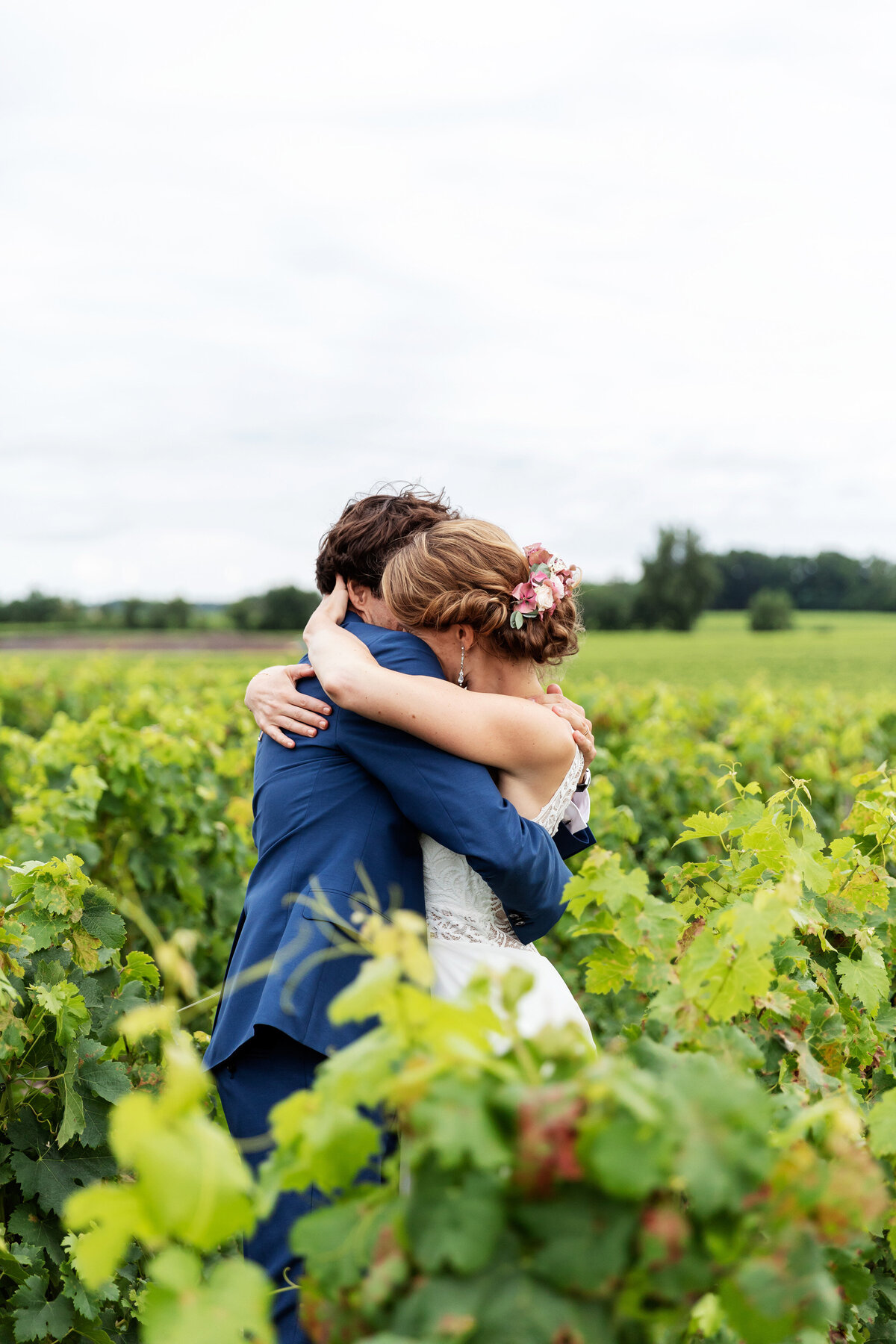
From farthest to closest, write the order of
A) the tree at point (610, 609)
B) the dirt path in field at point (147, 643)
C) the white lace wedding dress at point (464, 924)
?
the tree at point (610, 609)
the dirt path in field at point (147, 643)
the white lace wedding dress at point (464, 924)

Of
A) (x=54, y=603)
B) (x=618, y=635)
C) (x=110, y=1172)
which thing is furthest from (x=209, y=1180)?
(x=54, y=603)

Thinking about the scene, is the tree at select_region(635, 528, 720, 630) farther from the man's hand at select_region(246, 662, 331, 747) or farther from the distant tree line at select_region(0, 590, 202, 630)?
the man's hand at select_region(246, 662, 331, 747)

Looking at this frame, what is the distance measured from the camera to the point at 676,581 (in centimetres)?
6450

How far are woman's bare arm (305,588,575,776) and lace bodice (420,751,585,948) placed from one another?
0.18 meters

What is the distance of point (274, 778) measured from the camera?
2.29 meters

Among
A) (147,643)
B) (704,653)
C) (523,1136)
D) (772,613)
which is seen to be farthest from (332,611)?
(772,613)

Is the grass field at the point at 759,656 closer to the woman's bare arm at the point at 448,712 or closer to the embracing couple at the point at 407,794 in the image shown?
the embracing couple at the point at 407,794

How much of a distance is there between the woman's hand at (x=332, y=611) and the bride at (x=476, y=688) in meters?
0.04

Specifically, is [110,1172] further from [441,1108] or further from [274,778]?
[441,1108]

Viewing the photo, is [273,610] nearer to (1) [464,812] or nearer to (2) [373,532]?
(2) [373,532]

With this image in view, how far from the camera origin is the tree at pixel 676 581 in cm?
6219

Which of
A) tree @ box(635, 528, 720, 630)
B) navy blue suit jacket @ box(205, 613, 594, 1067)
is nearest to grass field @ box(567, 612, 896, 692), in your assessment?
tree @ box(635, 528, 720, 630)

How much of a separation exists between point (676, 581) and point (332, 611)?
2523 inches

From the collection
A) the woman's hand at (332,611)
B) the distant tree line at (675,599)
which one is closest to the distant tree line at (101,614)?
the distant tree line at (675,599)
